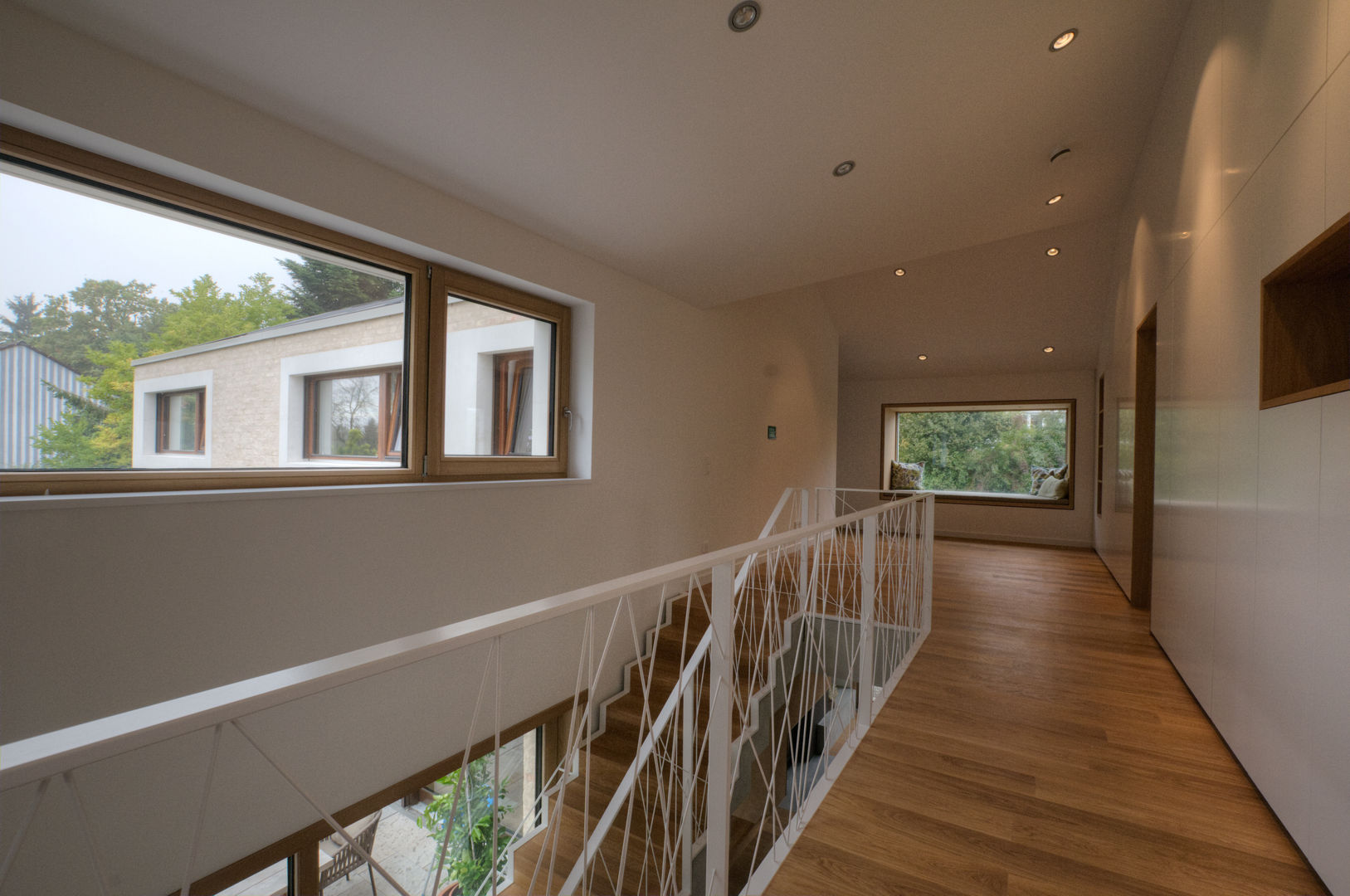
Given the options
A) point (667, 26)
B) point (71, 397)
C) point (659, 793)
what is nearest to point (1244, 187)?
point (667, 26)

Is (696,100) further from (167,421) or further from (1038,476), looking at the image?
(1038,476)

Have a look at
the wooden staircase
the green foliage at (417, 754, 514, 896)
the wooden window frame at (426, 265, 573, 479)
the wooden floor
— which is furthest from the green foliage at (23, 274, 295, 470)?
the wooden floor

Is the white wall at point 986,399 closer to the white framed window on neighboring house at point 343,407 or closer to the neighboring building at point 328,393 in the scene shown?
the neighboring building at point 328,393

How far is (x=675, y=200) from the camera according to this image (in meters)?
2.88

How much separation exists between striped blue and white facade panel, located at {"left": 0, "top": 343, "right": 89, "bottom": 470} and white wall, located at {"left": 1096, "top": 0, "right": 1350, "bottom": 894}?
3.12m

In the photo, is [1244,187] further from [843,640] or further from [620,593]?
[843,640]

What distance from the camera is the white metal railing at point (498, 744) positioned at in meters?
0.65

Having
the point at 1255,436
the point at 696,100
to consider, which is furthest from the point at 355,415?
the point at 1255,436

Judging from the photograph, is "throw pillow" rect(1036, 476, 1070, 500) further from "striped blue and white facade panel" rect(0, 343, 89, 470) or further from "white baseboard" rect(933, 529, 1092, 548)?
"striped blue and white facade panel" rect(0, 343, 89, 470)

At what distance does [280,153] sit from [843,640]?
4021 millimetres

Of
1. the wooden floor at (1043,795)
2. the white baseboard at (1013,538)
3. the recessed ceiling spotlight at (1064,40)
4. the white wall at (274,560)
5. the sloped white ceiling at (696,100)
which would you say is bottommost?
the wooden floor at (1043,795)

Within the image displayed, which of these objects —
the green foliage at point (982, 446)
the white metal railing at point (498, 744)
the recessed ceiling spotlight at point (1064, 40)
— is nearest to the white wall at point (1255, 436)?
the recessed ceiling spotlight at point (1064, 40)

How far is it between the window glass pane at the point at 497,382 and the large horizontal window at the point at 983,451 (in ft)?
18.2

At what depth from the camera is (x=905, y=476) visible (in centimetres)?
805
